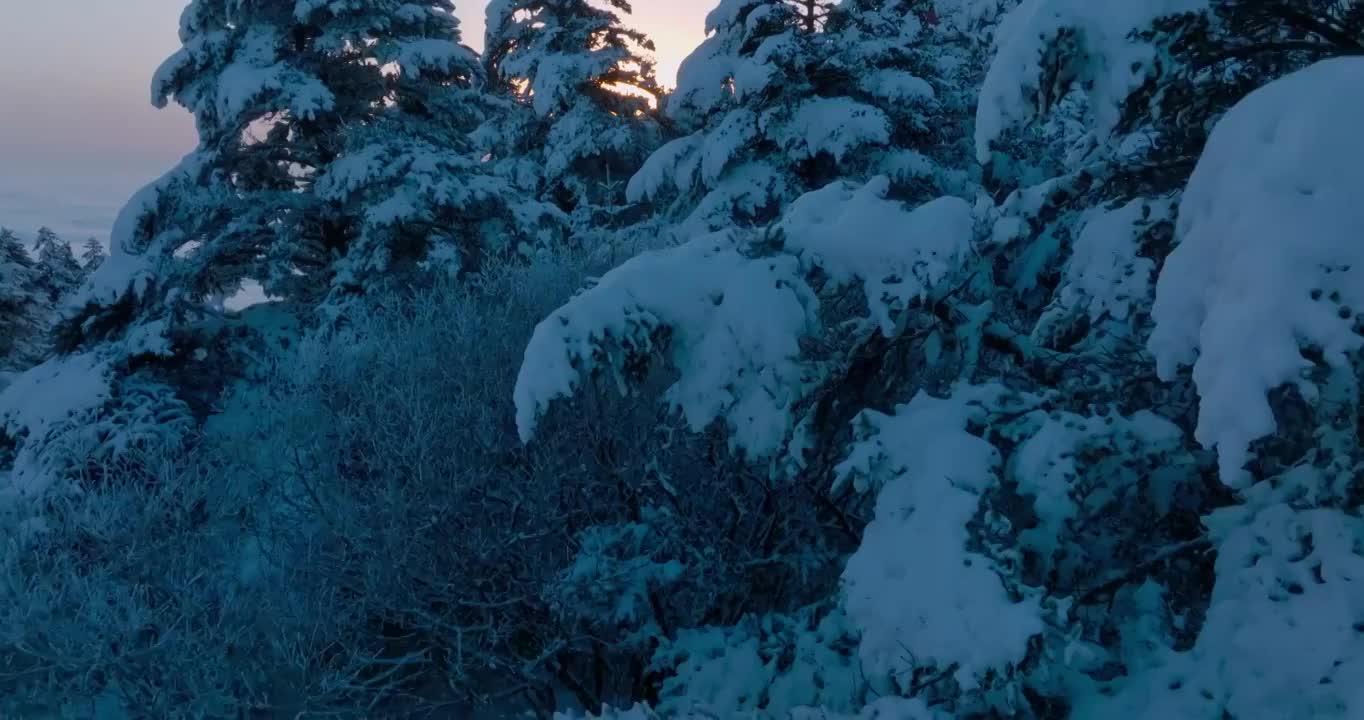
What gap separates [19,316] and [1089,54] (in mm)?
35522

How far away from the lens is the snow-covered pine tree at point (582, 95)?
65.9 feet

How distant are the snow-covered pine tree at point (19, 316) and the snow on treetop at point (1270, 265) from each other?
32984 millimetres

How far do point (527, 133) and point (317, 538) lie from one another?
14968 millimetres

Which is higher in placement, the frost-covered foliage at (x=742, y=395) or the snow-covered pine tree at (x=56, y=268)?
the frost-covered foliage at (x=742, y=395)

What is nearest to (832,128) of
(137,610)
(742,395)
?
(137,610)

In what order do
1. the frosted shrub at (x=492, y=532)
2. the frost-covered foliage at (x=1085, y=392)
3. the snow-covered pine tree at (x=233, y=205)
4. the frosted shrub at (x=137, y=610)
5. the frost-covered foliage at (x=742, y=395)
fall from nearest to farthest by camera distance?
1. the frost-covered foliage at (x=1085, y=392)
2. the frost-covered foliage at (x=742, y=395)
3. the frosted shrub at (x=492, y=532)
4. the frosted shrub at (x=137, y=610)
5. the snow-covered pine tree at (x=233, y=205)

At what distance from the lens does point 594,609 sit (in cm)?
685

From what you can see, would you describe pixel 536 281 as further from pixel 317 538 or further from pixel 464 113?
pixel 464 113

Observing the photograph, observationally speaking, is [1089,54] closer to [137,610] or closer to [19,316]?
[137,610]

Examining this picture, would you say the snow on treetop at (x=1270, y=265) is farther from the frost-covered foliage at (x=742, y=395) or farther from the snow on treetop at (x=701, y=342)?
the snow on treetop at (x=701, y=342)

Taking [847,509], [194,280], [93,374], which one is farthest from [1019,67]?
[194,280]

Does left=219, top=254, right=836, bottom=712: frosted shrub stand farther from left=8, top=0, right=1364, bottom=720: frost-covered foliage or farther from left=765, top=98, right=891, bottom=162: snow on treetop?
left=765, top=98, right=891, bottom=162: snow on treetop

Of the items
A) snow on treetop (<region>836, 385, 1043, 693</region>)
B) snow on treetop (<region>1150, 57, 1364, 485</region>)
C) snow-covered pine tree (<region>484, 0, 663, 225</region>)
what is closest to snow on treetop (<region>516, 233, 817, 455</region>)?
snow on treetop (<region>836, 385, 1043, 693</region>)

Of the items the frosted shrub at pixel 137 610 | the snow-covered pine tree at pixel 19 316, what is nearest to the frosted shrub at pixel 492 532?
the frosted shrub at pixel 137 610
